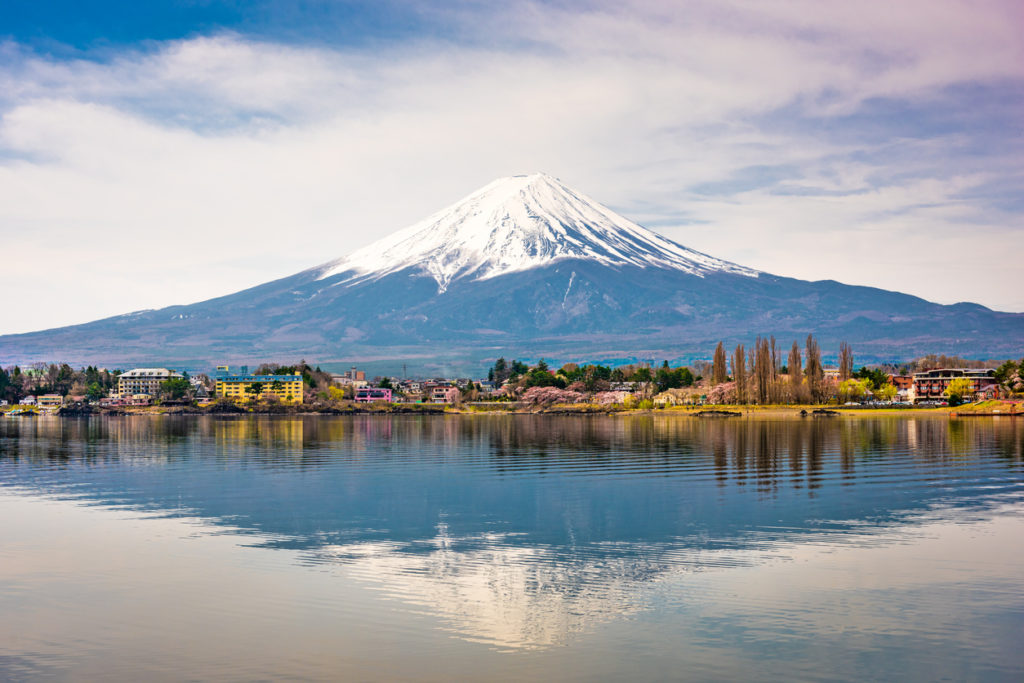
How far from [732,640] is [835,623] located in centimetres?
254

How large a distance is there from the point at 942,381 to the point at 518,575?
17675cm

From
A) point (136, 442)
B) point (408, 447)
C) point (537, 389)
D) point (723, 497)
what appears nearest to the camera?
point (723, 497)

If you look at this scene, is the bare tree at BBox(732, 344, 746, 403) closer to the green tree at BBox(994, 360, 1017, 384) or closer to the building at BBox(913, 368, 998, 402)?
the green tree at BBox(994, 360, 1017, 384)

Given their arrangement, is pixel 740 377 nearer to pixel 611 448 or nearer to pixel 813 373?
pixel 813 373

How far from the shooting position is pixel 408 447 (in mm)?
69250

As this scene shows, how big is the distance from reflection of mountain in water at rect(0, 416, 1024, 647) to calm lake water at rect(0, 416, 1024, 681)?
158mm

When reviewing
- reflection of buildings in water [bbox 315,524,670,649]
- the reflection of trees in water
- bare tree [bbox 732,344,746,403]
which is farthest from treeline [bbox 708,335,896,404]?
reflection of buildings in water [bbox 315,524,670,649]

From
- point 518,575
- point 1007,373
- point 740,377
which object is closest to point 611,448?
point 518,575

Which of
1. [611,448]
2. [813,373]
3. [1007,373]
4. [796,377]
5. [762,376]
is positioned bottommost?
[611,448]

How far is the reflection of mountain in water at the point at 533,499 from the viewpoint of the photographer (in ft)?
70.9

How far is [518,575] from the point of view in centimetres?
2231

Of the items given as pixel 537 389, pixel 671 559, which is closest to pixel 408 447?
pixel 671 559

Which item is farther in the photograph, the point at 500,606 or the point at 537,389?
the point at 537,389

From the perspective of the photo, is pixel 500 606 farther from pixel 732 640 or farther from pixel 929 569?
pixel 929 569
